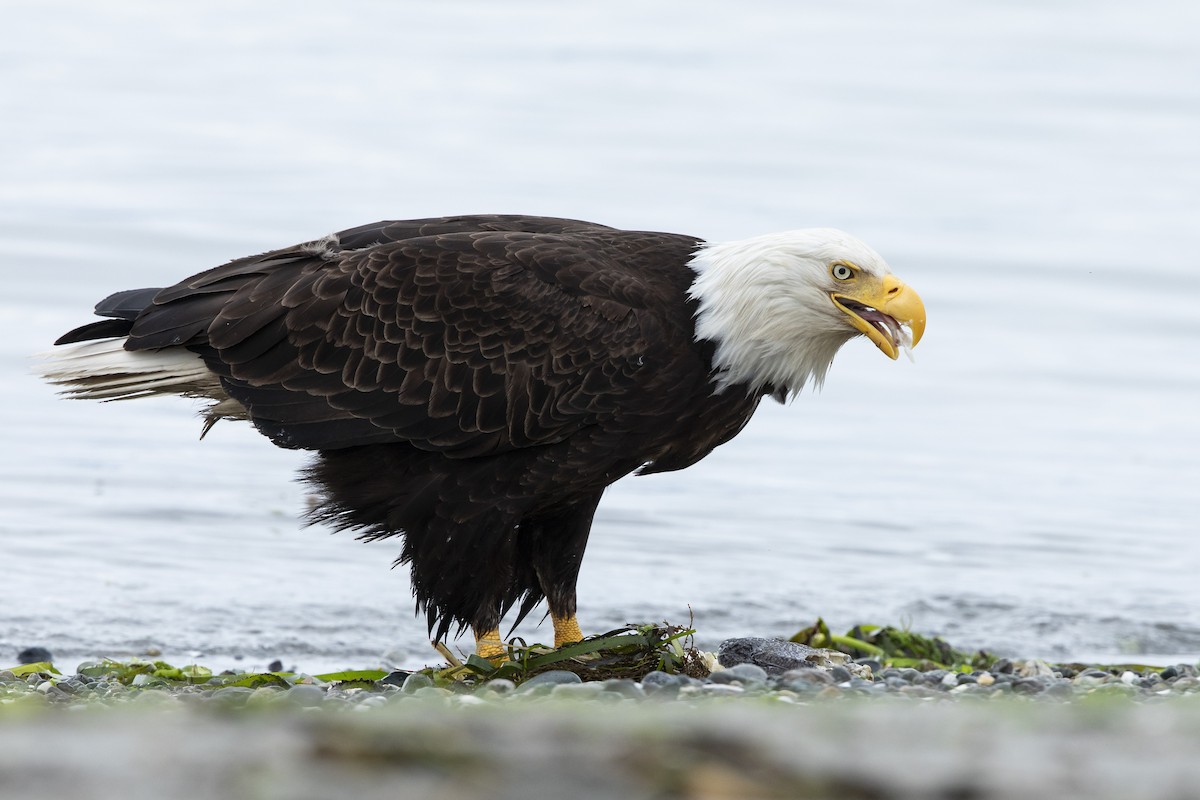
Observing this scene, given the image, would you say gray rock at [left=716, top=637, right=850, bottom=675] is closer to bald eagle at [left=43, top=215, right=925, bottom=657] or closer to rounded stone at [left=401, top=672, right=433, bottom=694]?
bald eagle at [left=43, top=215, right=925, bottom=657]

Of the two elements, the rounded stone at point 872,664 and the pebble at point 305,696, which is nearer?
the pebble at point 305,696

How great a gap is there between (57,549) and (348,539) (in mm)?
1696

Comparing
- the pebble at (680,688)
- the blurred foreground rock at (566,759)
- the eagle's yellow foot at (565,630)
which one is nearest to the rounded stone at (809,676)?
the pebble at (680,688)

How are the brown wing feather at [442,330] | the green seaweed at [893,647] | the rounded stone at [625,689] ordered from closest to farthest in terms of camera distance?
1. the rounded stone at [625,689]
2. the brown wing feather at [442,330]
3. the green seaweed at [893,647]

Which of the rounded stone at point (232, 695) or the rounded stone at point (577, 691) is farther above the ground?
the rounded stone at point (577, 691)

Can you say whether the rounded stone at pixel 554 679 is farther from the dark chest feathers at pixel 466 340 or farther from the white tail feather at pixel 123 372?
the white tail feather at pixel 123 372

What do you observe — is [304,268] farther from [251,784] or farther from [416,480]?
[251,784]

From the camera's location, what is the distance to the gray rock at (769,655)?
5.98m

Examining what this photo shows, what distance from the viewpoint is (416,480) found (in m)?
6.49

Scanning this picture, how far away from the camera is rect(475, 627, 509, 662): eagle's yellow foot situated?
6.50m

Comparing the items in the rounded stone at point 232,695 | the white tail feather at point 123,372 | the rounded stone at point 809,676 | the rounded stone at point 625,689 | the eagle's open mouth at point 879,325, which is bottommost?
the rounded stone at point 232,695

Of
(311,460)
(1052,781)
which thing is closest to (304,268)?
(311,460)

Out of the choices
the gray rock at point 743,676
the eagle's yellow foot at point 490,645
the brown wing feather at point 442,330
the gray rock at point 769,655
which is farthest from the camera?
the eagle's yellow foot at point 490,645

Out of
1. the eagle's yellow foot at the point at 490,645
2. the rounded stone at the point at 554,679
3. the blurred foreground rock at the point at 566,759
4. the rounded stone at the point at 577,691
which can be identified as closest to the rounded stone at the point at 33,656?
the eagle's yellow foot at the point at 490,645
